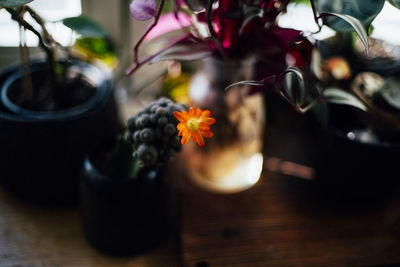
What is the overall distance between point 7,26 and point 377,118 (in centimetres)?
80

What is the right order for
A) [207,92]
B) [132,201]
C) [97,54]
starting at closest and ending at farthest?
[132,201] → [207,92] → [97,54]

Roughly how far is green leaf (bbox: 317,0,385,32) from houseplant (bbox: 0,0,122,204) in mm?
349

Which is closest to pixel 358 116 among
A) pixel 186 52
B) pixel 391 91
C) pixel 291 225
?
pixel 391 91

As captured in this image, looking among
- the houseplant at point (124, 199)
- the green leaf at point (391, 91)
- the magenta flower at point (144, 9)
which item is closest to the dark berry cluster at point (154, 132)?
the houseplant at point (124, 199)

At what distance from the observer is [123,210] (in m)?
0.58

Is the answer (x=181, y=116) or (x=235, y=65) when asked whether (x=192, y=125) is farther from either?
(x=235, y=65)

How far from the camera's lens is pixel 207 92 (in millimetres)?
690

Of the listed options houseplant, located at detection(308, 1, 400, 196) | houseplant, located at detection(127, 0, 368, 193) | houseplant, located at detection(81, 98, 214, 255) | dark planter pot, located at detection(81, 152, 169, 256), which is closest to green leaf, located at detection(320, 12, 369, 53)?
houseplant, located at detection(127, 0, 368, 193)

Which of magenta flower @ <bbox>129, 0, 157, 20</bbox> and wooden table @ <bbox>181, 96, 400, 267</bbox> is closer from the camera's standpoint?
magenta flower @ <bbox>129, 0, 157, 20</bbox>

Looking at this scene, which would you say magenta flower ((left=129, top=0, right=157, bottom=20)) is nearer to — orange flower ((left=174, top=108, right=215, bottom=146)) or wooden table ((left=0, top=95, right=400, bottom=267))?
orange flower ((left=174, top=108, right=215, bottom=146))

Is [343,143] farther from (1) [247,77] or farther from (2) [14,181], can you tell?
(2) [14,181]

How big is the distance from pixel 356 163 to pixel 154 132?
36 cm

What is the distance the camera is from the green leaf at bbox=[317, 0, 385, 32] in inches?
20.1

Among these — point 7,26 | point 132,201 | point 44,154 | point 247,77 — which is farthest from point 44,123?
point 7,26
